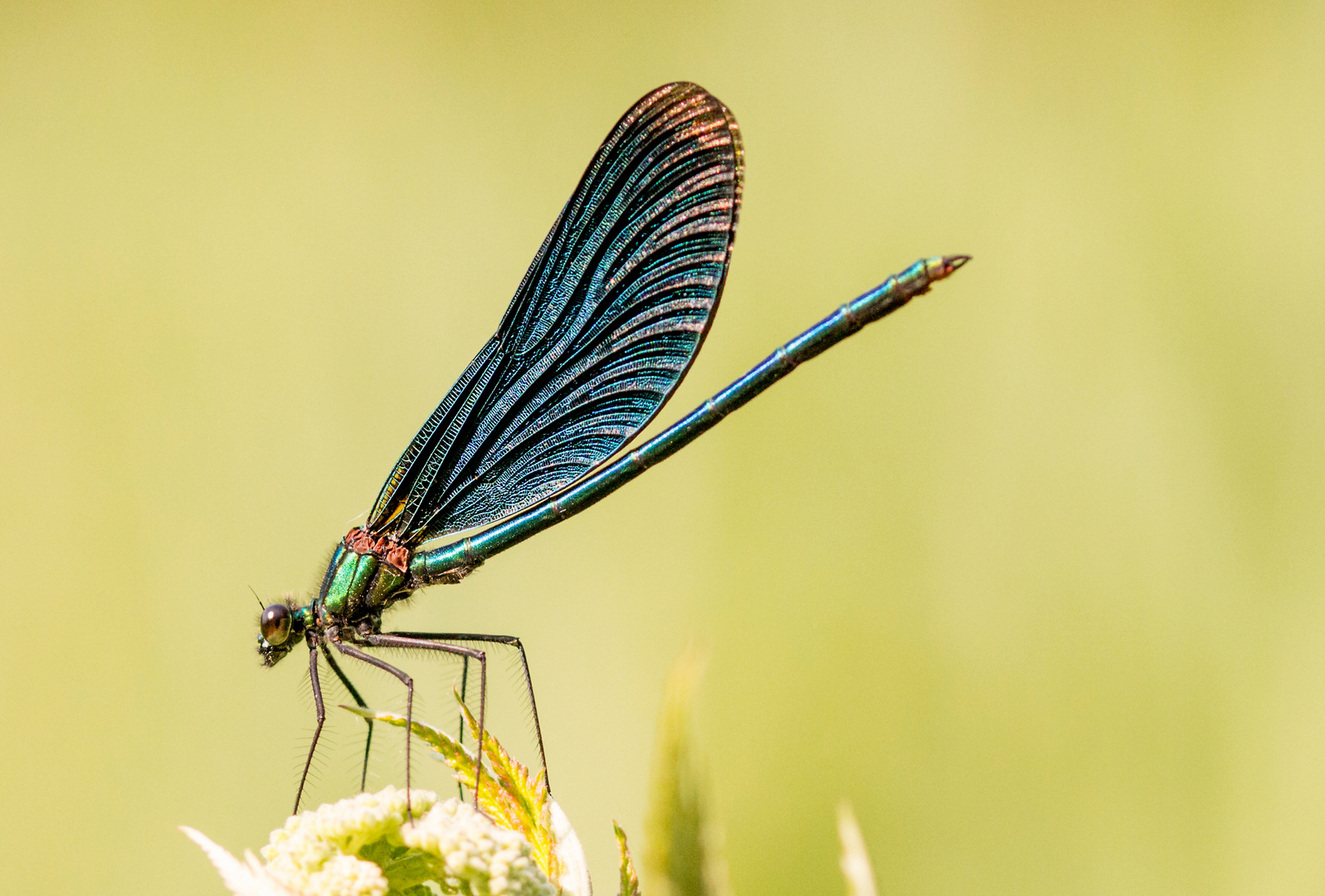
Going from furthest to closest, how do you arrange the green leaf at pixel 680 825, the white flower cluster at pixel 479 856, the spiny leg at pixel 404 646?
1. the spiny leg at pixel 404 646
2. the white flower cluster at pixel 479 856
3. the green leaf at pixel 680 825

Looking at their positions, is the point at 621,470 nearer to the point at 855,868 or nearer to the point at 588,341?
the point at 588,341

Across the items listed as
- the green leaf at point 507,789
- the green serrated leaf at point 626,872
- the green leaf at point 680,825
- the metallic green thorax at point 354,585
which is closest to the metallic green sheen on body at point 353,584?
the metallic green thorax at point 354,585

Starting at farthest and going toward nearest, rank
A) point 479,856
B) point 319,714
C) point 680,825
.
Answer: point 319,714
point 479,856
point 680,825

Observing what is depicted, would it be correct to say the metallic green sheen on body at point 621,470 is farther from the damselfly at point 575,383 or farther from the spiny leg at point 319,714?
the spiny leg at point 319,714

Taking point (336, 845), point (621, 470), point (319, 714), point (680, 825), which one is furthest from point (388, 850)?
point (621, 470)

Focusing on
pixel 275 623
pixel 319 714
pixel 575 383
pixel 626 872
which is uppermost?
pixel 575 383

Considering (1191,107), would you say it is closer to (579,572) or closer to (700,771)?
(579,572)

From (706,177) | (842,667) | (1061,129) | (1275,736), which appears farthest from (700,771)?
(1061,129)
